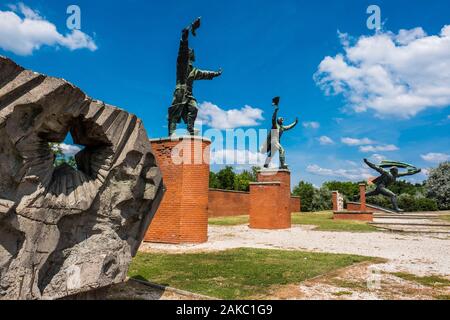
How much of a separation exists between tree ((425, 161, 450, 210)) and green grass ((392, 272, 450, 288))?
3631 centimetres

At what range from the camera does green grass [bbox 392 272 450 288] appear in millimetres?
5691

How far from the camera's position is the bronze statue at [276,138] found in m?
18.4

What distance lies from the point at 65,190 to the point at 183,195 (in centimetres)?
665

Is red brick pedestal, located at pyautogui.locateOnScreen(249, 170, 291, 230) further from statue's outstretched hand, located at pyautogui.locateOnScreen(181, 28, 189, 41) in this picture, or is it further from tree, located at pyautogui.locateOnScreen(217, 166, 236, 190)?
tree, located at pyautogui.locateOnScreen(217, 166, 236, 190)

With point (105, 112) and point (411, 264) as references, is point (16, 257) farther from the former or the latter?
point (411, 264)

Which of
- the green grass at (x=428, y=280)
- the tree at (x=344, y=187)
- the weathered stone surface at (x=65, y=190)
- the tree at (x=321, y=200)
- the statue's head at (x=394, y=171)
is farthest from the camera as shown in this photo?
the tree at (x=344, y=187)

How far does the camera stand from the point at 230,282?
18.4 ft

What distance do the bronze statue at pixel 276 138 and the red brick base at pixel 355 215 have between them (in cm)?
725

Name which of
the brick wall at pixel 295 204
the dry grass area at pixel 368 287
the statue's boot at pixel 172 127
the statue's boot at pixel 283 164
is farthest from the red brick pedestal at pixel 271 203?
the brick wall at pixel 295 204

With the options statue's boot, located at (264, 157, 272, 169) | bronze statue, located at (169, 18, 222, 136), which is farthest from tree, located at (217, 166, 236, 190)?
bronze statue, located at (169, 18, 222, 136)

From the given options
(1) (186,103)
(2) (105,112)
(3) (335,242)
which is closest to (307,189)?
(3) (335,242)

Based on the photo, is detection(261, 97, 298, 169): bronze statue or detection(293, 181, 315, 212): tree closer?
detection(261, 97, 298, 169): bronze statue

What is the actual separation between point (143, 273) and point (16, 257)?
10.8 ft

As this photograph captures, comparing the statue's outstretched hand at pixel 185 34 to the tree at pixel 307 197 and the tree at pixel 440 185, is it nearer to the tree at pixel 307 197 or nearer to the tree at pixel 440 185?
the tree at pixel 307 197
